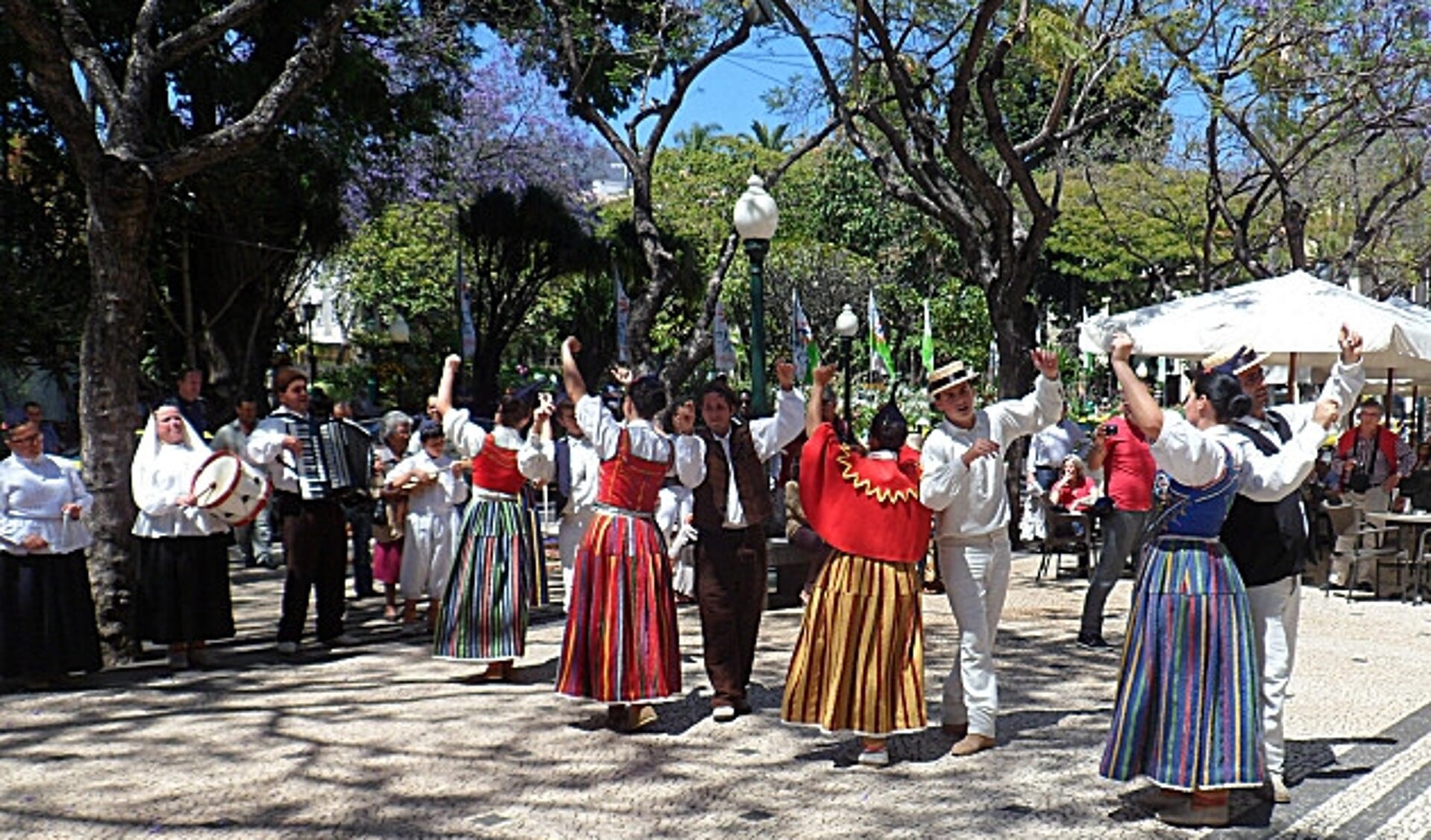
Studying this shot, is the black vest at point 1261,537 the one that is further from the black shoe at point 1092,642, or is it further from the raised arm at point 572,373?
the black shoe at point 1092,642

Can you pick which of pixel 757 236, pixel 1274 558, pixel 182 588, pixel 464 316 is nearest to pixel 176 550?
pixel 182 588

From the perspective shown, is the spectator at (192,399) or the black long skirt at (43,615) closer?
the black long skirt at (43,615)

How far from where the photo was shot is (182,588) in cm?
809

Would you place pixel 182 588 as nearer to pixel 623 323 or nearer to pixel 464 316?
pixel 623 323

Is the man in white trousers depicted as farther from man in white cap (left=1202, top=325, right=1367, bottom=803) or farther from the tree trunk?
man in white cap (left=1202, top=325, right=1367, bottom=803)

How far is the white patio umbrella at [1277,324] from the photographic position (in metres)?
10.6

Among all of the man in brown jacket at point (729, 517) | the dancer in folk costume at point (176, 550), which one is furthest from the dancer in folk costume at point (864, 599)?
the dancer in folk costume at point (176, 550)

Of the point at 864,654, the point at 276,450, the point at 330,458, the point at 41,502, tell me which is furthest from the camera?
the point at 330,458

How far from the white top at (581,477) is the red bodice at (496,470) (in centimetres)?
85

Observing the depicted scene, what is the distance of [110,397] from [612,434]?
3.75m

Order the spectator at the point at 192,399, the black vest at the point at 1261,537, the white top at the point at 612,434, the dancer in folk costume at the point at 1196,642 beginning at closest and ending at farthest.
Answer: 1. the dancer in folk costume at the point at 1196,642
2. the black vest at the point at 1261,537
3. the white top at the point at 612,434
4. the spectator at the point at 192,399

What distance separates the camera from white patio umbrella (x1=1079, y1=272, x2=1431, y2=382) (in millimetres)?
10586

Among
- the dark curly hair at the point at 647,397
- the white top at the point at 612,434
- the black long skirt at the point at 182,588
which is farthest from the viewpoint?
the black long skirt at the point at 182,588

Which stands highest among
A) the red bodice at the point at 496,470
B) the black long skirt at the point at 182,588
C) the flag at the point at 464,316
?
the flag at the point at 464,316
